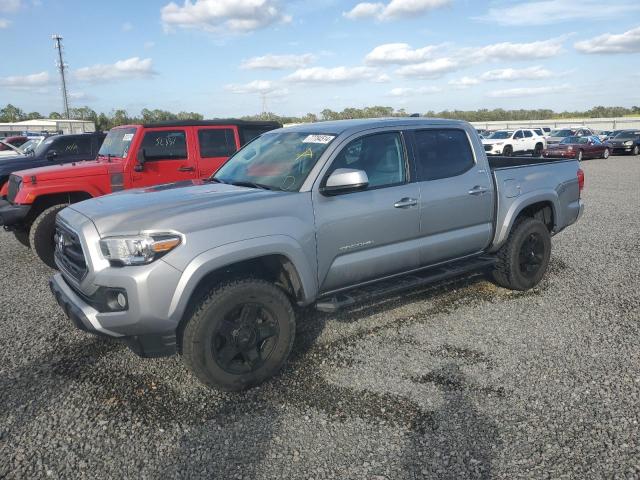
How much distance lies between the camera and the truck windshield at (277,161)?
396cm

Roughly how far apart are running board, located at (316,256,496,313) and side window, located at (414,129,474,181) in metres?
0.86

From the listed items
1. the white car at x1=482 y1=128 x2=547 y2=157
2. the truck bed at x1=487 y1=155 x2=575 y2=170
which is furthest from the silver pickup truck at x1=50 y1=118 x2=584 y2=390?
the white car at x1=482 y1=128 x2=547 y2=157

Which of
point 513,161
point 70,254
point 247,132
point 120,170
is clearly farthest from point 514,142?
point 70,254

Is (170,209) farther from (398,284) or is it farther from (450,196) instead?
(450,196)

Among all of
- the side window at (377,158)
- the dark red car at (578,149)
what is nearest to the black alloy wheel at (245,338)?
the side window at (377,158)

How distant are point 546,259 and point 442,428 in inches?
125

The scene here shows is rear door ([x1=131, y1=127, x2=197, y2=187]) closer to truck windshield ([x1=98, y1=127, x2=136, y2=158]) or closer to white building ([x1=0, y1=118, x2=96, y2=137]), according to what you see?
truck windshield ([x1=98, y1=127, x2=136, y2=158])

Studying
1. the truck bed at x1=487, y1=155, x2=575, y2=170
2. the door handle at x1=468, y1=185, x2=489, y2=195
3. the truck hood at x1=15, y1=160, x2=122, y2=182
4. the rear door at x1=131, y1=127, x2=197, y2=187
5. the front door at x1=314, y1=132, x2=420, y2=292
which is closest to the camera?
the front door at x1=314, y1=132, x2=420, y2=292

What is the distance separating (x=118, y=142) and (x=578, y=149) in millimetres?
24607

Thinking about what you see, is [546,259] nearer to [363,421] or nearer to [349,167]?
[349,167]

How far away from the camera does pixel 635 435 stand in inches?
115

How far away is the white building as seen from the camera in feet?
132

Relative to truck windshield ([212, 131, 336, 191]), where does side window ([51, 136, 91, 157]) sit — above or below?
above

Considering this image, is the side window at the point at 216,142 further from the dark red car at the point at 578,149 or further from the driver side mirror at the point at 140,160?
the dark red car at the point at 578,149
